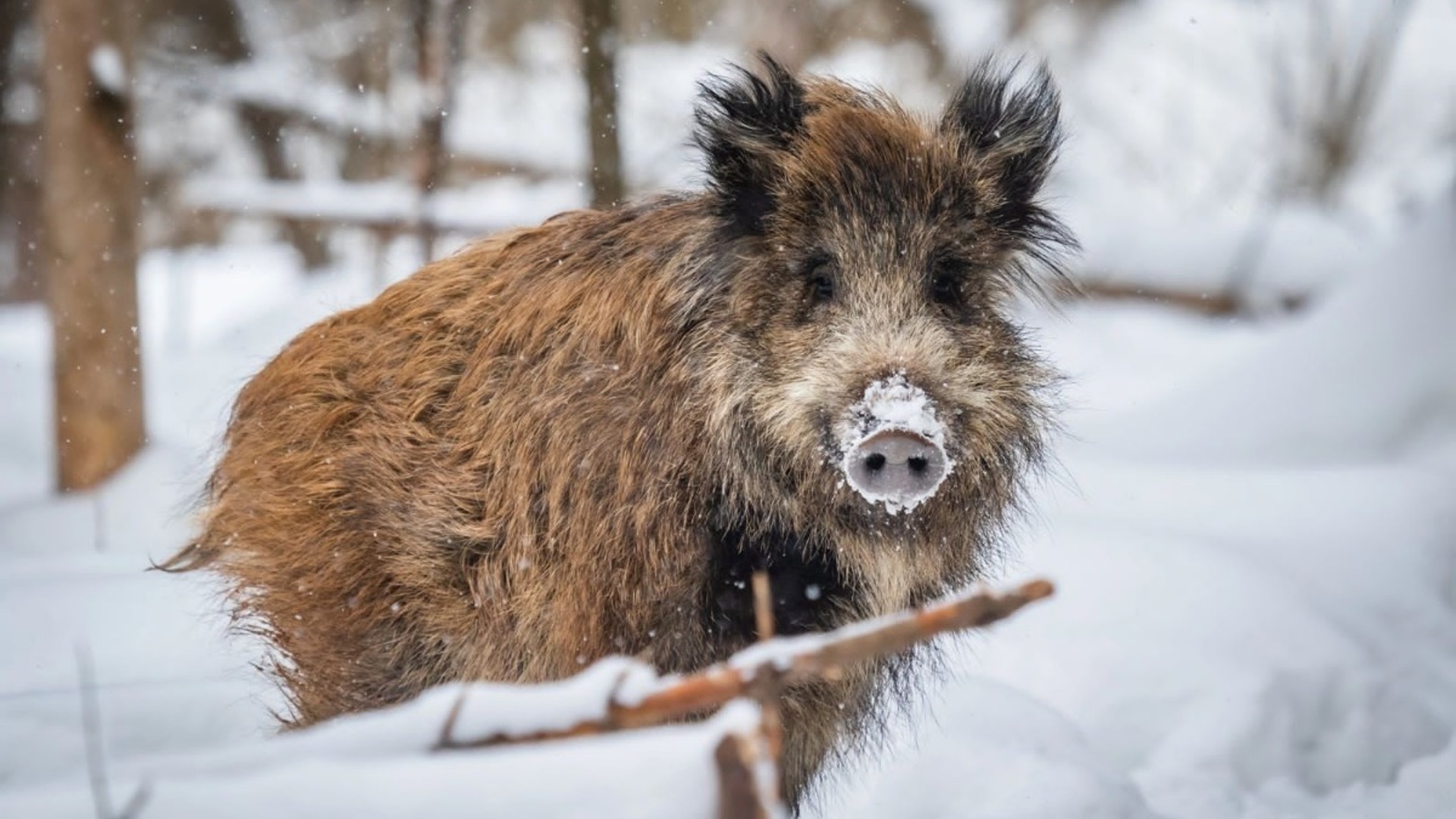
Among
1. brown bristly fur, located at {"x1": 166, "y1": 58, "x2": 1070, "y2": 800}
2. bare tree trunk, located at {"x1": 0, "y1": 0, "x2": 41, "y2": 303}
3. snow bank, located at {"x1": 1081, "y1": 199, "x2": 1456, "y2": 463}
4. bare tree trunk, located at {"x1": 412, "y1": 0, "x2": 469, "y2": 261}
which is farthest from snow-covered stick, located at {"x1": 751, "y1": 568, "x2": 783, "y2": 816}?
bare tree trunk, located at {"x1": 0, "y1": 0, "x2": 41, "y2": 303}

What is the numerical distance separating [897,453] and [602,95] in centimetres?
397

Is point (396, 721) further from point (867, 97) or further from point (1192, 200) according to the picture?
point (1192, 200)

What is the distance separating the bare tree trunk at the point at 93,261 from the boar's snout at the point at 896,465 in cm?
534

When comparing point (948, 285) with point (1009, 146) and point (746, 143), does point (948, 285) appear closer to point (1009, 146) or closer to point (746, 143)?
point (1009, 146)

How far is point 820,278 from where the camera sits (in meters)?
3.11

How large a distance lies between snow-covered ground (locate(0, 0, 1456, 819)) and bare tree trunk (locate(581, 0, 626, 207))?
0.48 meters

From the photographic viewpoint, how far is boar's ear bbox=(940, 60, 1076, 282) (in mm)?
3264

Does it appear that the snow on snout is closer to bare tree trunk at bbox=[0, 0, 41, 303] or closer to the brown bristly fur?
the brown bristly fur

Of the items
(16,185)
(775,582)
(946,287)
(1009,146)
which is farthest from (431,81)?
(16,185)

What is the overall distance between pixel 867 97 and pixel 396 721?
222 centimetres

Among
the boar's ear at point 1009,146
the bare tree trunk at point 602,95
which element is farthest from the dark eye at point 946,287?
the bare tree trunk at point 602,95

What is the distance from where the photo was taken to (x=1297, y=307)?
12766 mm

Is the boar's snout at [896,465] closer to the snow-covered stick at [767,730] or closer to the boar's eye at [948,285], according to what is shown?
the boar's eye at [948,285]

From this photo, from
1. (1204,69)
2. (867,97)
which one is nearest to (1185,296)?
(1204,69)
